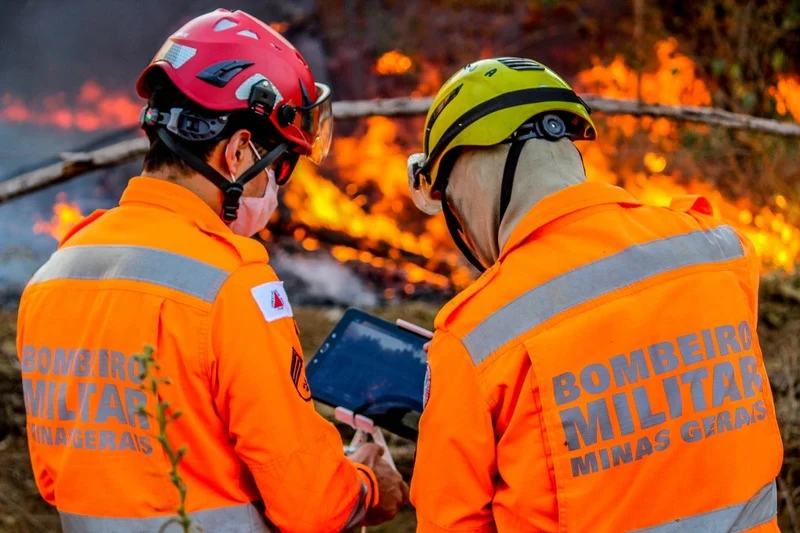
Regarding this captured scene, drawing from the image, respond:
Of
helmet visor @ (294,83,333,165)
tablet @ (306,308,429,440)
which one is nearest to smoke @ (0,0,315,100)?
helmet visor @ (294,83,333,165)

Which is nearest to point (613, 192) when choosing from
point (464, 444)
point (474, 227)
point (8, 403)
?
point (474, 227)

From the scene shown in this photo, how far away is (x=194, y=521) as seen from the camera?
2123mm

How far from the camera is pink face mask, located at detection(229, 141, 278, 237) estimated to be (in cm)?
263

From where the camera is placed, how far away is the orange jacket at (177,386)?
83.8 inches

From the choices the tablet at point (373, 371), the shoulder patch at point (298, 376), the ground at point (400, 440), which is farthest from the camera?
the ground at point (400, 440)

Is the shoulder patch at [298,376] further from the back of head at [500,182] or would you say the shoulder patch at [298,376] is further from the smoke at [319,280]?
the smoke at [319,280]

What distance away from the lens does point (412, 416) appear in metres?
2.74

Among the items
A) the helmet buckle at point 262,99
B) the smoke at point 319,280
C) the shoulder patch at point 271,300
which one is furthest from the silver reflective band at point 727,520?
the smoke at point 319,280

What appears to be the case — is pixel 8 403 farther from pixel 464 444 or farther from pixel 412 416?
pixel 464 444

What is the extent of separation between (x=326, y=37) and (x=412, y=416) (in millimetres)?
8931

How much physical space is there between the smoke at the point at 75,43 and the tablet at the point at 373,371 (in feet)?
24.2

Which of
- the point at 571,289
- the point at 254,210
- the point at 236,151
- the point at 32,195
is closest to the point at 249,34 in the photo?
the point at 236,151

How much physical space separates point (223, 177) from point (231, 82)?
0.29 m

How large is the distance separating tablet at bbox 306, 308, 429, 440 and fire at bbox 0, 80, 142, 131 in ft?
24.0
